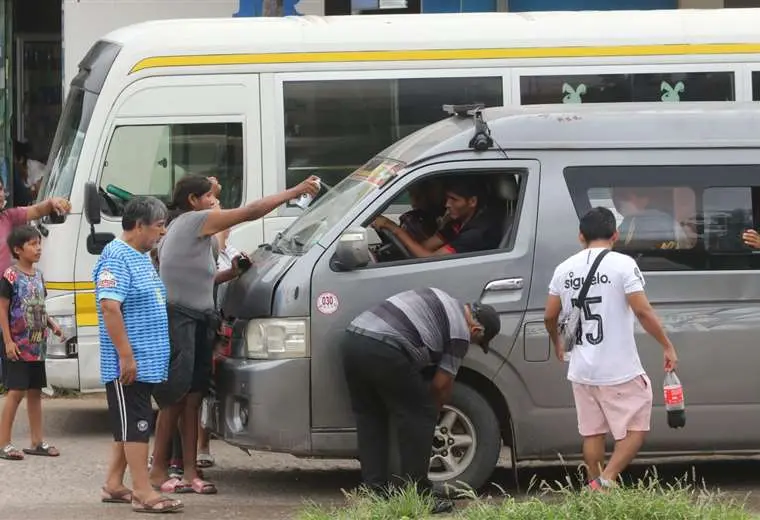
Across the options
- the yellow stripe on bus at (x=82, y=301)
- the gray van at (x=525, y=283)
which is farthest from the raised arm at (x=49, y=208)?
the gray van at (x=525, y=283)

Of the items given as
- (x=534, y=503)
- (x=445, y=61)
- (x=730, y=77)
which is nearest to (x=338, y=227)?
(x=534, y=503)

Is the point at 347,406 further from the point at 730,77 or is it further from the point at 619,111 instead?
the point at 730,77

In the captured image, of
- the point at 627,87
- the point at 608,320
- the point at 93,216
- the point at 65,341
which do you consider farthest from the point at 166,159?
the point at 608,320

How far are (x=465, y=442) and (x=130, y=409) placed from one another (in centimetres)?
185

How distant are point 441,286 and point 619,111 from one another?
151cm

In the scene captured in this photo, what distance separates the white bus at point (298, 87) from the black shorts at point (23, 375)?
657 mm

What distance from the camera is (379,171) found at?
8445 mm

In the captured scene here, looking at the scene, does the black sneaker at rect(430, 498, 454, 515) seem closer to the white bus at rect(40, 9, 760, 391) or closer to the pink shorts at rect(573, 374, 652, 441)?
the pink shorts at rect(573, 374, 652, 441)

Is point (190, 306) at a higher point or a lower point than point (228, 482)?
higher

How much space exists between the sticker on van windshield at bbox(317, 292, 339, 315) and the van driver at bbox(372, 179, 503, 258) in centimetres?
60

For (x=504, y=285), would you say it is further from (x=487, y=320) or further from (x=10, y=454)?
(x=10, y=454)

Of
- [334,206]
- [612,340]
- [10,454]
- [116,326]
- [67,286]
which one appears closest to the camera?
[612,340]

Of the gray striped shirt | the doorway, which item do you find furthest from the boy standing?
the doorway

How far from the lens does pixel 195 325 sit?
8.21 meters
